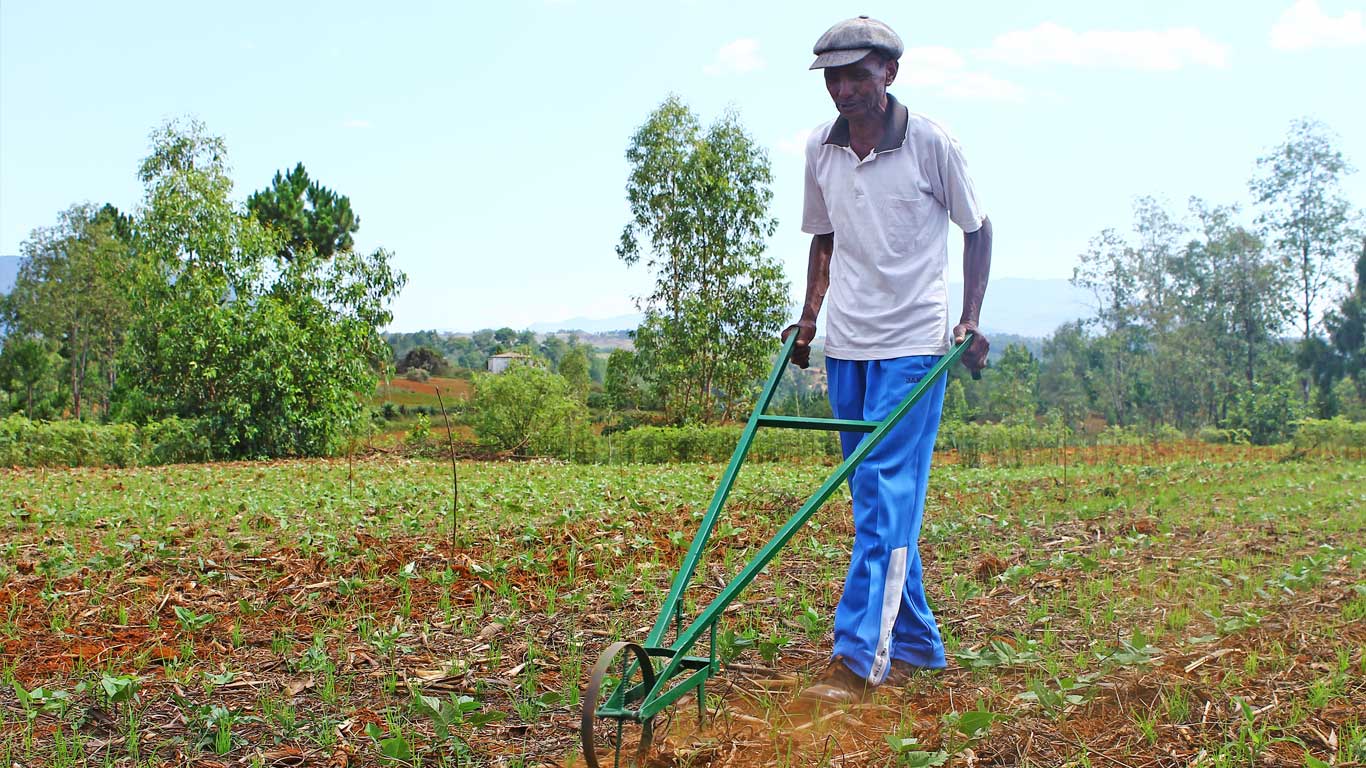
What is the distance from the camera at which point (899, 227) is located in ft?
10.7

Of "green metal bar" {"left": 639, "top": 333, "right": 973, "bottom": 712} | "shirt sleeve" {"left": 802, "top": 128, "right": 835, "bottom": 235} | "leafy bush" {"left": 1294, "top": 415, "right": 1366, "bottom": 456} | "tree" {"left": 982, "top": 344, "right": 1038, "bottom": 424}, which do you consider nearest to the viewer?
"green metal bar" {"left": 639, "top": 333, "right": 973, "bottom": 712}

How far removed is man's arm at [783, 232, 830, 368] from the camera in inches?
143

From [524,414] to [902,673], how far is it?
18.1 metres

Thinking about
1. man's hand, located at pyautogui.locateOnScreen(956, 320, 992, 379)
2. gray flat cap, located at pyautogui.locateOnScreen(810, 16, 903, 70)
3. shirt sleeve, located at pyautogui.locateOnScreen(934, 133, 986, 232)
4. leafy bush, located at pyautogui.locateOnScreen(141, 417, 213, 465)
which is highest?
gray flat cap, located at pyautogui.locateOnScreen(810, 16, 903, 70)

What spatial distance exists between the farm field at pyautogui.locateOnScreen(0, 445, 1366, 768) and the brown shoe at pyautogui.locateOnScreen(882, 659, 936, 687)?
0.22 ft

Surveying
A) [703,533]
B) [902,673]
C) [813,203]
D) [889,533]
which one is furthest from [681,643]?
[813,203]

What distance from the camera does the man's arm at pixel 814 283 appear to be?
363 cm

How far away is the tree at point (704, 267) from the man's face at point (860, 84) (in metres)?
24.0

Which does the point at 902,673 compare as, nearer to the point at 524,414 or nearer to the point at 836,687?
the point at 836,687

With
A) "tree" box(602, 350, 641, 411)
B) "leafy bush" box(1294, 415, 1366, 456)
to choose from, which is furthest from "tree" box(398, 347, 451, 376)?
"leafy bush" box(1294, 415, 1366, 456)

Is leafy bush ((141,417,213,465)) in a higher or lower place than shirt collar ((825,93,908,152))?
lower

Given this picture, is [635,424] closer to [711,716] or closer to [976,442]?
[976,442]

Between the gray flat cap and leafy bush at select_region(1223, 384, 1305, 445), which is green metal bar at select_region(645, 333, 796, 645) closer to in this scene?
the gray flat cap

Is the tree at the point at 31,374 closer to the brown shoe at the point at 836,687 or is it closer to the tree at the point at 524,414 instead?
the tree at the point at 524,414
